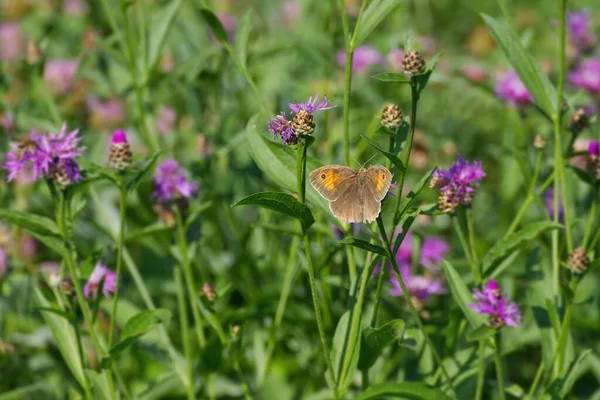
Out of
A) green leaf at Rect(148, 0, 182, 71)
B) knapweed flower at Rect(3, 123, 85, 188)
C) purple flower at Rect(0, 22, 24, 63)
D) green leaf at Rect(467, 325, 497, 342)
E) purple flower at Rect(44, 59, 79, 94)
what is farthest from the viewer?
purple flower at Rect(0, 22, 24, 63)

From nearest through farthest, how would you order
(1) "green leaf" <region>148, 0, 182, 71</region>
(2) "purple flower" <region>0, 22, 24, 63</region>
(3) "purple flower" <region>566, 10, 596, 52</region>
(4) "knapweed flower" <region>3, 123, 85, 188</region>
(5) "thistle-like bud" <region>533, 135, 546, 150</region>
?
(4) "knapweed flower" <region>3, 123, 85, 188</region> → (5) "thistle-like bud" <region>533, 135, 546, 150</region> → (1) "green leaf" <region>148, 0, 182, 71</region> → (3) "purple flower" <region>566, 10, 596, 52</region> → (2) "purple flower" <region>0, 22, 24, 63</region>

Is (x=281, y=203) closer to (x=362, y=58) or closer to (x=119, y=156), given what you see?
(x=119, y=156)

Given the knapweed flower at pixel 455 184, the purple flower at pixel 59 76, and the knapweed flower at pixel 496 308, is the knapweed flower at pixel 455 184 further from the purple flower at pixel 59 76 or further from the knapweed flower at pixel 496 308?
the purple flower at pixel 59 76

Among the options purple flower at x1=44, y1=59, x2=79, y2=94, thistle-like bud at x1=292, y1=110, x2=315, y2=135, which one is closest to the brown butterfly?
thistle-like bud at x1=292, y1=110, x2=315, y2=135

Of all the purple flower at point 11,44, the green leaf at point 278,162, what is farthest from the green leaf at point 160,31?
the purple flower at point 11,44

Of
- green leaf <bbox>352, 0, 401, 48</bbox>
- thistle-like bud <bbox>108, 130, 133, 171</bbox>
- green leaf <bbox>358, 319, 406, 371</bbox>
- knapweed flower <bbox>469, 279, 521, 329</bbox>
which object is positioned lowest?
green leaf <bbox>358, 319, 406, 371</bbox>

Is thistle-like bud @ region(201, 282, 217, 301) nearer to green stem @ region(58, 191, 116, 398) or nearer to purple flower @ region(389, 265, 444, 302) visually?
green stem @ region(58, 191, 116, 398)
